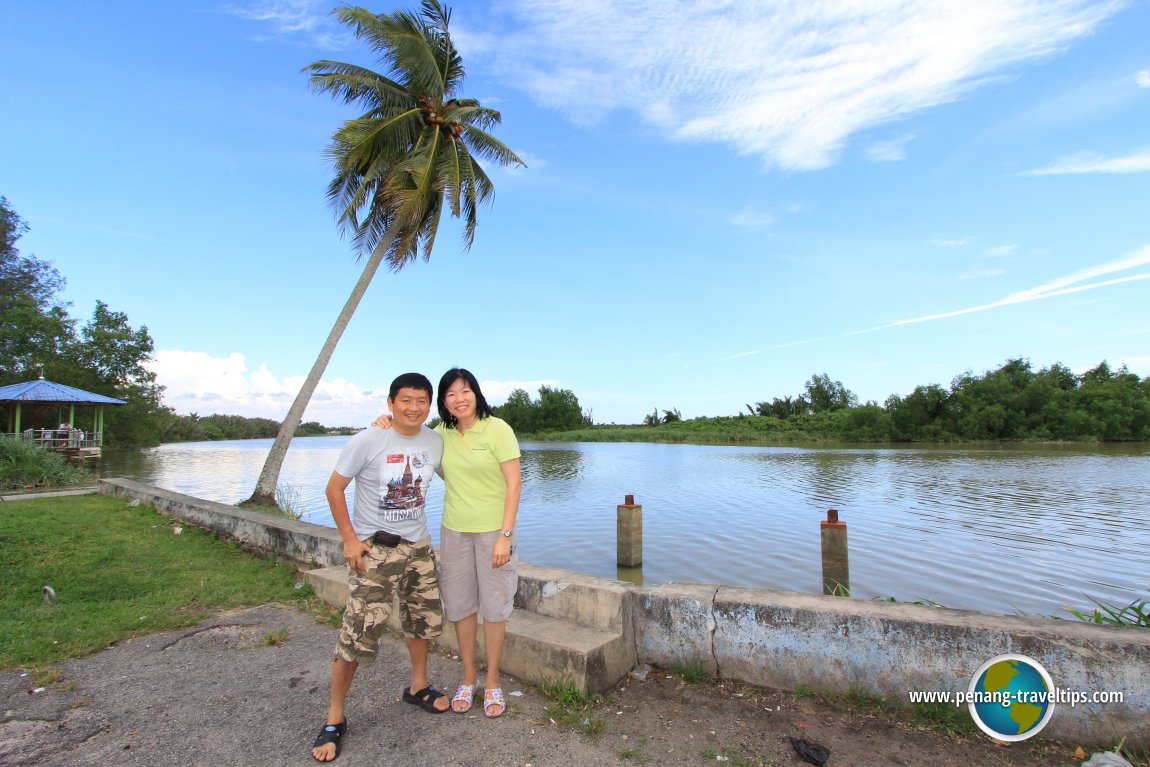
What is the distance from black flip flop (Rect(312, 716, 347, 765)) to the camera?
2.59 meters

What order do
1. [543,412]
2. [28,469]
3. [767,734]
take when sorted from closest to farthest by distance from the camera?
1. [767,734]
2. [28,469]
3. [543,412]

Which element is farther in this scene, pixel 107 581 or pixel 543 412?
pixel 543 412

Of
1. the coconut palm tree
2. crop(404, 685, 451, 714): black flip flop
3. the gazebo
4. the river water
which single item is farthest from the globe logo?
the gazebo

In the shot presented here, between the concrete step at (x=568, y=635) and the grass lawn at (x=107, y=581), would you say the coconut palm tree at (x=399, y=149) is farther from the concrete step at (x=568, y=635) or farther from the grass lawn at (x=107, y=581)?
the concrete step at (x=568, y=635)

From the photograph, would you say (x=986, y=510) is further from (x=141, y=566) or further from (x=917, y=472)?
(x=141, y=566)

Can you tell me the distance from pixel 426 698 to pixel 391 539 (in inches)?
33.9

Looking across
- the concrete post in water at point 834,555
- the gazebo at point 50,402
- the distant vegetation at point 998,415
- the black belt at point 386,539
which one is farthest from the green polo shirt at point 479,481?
the distant vegetation at point 998,415

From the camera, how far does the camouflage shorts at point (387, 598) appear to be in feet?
9.05

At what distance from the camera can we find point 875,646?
9.38 feet

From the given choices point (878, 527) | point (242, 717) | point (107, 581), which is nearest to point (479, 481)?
point (242, 717)

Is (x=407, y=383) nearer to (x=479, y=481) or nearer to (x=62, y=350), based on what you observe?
(x=479, y=481)

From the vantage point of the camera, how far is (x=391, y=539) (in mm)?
2918

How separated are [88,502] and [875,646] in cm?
1225

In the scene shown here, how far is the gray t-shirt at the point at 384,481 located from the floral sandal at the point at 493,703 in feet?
2.83
